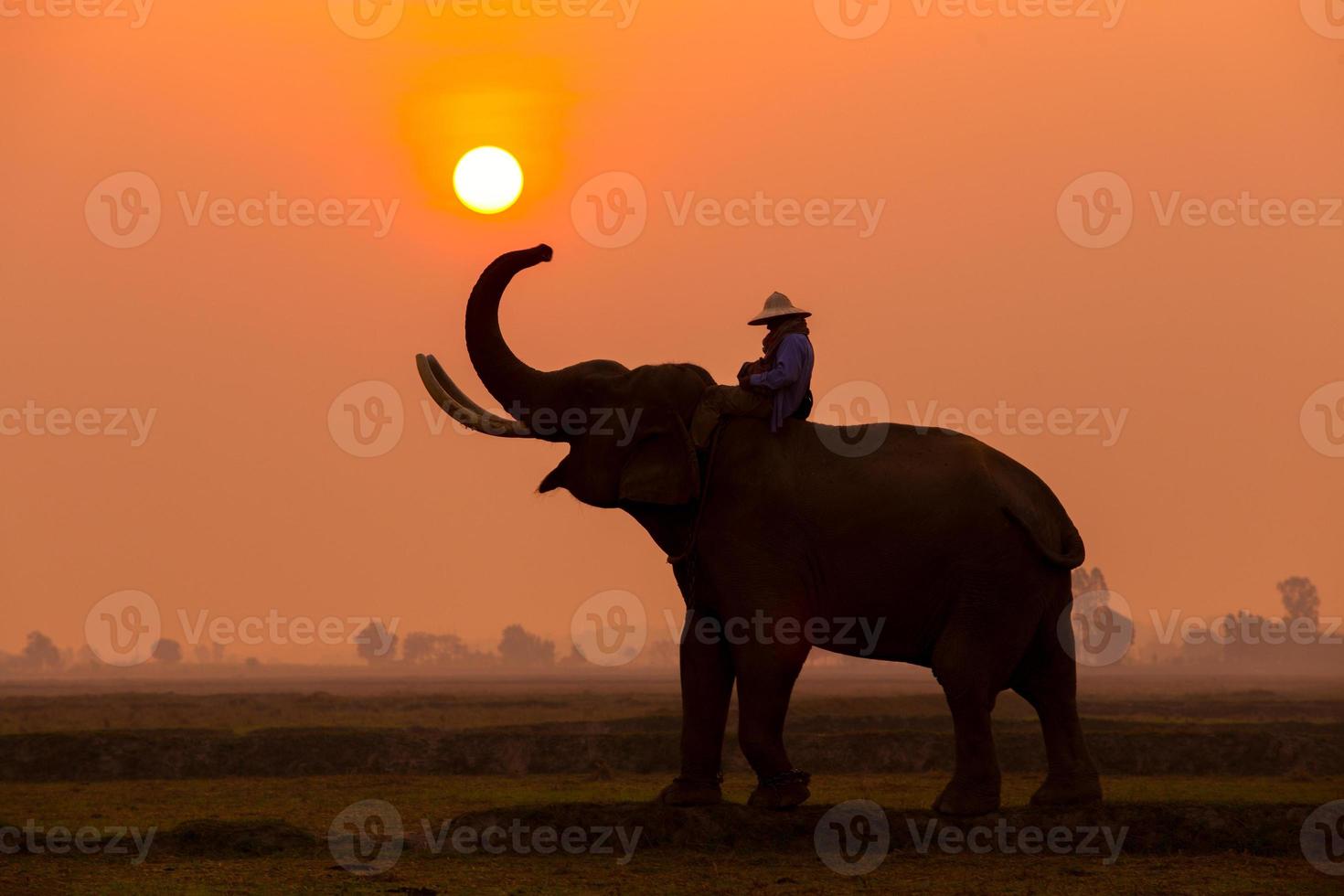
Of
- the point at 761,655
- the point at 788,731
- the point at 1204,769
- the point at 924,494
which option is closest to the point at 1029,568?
the point at 924,494

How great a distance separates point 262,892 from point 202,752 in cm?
1771

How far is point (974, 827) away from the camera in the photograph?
1714cm

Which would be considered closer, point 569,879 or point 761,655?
point 569,879

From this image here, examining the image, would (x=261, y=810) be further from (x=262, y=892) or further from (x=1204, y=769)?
(x=1204, y=769)

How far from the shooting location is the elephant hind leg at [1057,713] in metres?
18.0

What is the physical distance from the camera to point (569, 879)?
1570cm

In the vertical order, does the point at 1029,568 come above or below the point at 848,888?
above

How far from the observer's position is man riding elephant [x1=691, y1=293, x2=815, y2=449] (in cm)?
1748

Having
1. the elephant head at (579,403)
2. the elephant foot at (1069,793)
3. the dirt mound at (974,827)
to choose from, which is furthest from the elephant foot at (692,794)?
the elephant foot at (1069,793)

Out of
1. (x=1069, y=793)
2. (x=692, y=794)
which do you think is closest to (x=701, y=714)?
(x=692, y=794)

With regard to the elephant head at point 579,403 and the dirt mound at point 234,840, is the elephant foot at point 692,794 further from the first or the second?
the dirt mound at point 234,840

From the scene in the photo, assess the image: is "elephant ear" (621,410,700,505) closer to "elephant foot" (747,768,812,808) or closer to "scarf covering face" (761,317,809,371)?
"scarf covering face" (761,317,809,371)

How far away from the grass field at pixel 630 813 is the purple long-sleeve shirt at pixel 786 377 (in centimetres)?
371

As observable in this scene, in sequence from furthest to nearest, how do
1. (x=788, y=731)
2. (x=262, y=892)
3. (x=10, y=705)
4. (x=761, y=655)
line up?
1. (x=10, y=705)
2. (x=788, y=731)
3. (x=761, y=655)
4. (x=262, y=892)
